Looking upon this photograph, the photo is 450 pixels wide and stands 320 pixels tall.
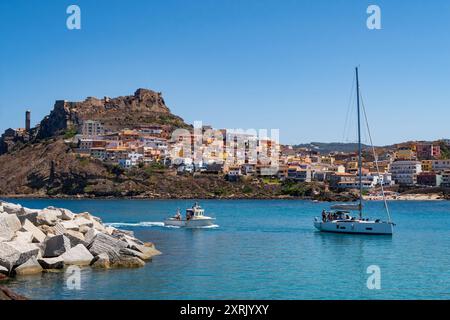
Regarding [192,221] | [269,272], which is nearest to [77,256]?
[269,272]

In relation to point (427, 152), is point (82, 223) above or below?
below

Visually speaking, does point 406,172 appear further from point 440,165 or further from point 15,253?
point 15,253

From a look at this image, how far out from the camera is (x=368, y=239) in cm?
3500

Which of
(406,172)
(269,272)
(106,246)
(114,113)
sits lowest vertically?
(269,272)

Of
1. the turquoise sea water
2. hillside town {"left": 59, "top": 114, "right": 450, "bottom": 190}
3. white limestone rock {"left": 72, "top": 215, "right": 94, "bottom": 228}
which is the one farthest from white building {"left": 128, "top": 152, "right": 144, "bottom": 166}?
white limestone rock {"left": 72, "top": 215, "right": 94, "bottom": 228}

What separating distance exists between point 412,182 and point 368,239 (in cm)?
10316

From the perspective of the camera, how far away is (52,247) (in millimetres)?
20297

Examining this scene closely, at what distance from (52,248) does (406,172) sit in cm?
12373

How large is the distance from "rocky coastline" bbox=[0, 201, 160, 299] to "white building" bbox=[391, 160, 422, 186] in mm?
117330

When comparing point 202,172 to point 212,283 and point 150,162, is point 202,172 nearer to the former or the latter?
point 150,162

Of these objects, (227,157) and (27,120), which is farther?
(27,120)

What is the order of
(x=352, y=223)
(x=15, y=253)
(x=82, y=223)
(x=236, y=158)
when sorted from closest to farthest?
1. (x=15, y=253)
2. (x=82, y=223)
3. (x=352, y=223)
4. (x=236, y=158)

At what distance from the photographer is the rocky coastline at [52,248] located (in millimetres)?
18219

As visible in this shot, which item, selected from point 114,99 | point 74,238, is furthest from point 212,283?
point 114,99
